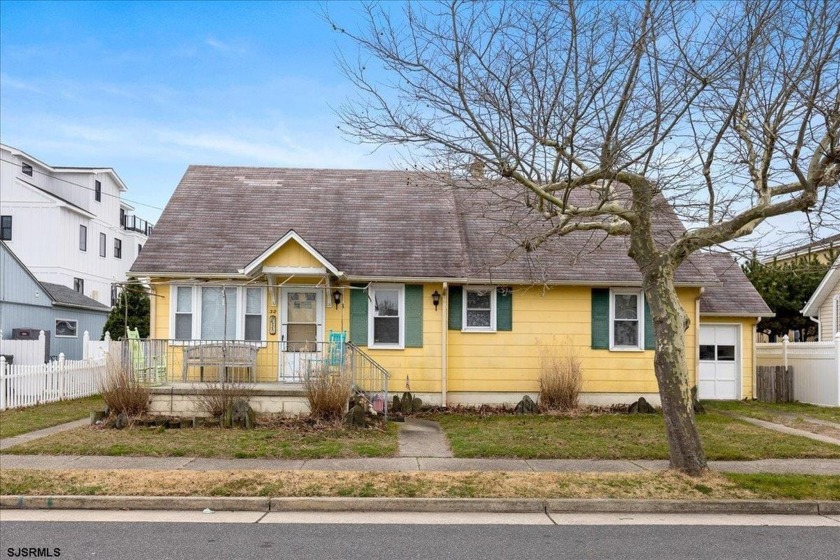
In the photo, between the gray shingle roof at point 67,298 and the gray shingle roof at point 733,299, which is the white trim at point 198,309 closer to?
the gray shingle roof at point 733,299

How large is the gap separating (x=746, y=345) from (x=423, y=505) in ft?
Result: 47.2

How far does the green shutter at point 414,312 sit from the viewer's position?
54.1ft

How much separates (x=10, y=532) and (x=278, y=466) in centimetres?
354

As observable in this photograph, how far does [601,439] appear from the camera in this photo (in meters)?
12.2

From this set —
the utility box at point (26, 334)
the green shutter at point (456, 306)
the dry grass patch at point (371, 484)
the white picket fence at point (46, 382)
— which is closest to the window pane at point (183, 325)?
the white picket fence at point (46, 382)

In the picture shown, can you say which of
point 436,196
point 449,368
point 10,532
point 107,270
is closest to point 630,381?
point 449,368

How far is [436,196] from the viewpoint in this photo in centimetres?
1948

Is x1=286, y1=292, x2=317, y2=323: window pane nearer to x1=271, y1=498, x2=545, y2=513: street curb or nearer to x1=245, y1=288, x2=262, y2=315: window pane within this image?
x1=245, y1=288, x2=262, y2=315: window pane

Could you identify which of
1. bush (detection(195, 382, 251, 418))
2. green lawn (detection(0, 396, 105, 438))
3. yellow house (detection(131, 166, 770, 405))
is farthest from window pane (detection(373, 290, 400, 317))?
green lawn (detection(0, 396, 105, 438))

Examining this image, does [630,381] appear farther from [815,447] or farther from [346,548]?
[346,548]

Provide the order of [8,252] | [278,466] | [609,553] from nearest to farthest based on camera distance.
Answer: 1. [609,553]
2. [278,466]
3. [8,252]

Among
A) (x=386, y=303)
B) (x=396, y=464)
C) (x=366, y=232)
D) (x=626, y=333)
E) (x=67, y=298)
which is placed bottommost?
(x=396, y=464)

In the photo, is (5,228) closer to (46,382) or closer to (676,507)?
(46,382)

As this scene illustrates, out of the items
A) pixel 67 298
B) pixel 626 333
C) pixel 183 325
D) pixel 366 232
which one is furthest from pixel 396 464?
pixel 67 298
